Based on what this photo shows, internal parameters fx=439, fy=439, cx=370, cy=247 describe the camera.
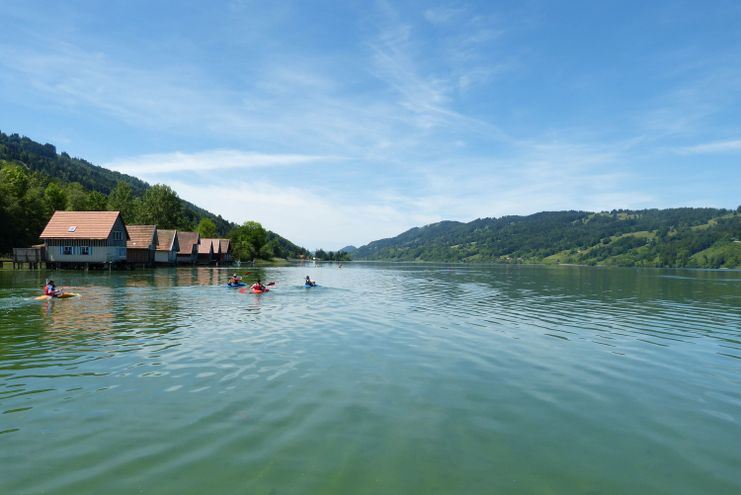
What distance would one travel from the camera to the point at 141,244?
309 ft

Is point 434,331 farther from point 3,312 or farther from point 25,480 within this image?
point 3,312

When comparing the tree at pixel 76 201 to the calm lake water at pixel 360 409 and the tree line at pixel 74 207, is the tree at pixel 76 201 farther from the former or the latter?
the calm lake water at pixel 360 409

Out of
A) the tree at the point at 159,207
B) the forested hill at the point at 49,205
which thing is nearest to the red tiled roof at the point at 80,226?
the forested hill at the point at 49,205

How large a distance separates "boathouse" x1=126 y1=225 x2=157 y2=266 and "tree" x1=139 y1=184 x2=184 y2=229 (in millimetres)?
37497

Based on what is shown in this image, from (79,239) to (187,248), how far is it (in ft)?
119

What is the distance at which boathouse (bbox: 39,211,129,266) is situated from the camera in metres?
76.1

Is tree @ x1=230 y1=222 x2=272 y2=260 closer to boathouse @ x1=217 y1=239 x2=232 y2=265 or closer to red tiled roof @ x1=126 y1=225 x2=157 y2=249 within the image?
boathouse @ x1=217 y1=239 x2=232 y2=265

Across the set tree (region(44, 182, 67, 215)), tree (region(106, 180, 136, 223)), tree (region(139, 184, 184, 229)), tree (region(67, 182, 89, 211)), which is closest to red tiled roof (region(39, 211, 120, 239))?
tree (region(44, 182, 67, 215))

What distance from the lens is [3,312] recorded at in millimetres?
27922

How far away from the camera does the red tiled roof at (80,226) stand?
76.0m

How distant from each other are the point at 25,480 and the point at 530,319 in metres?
28.2

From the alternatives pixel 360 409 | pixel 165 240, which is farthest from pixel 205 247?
pixel 360 409

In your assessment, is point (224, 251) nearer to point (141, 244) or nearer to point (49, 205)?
point (141, 244)

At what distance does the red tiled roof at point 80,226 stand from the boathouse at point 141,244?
15315mm
